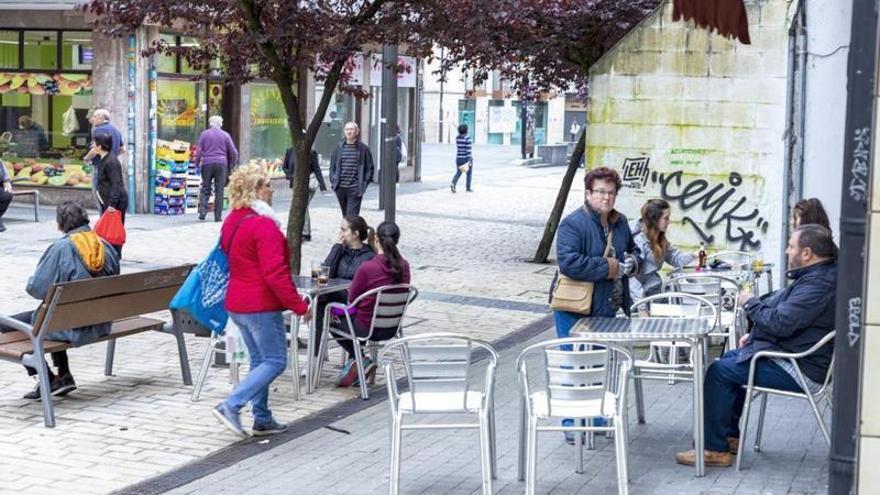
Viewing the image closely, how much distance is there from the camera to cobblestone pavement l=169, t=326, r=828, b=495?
7.57 m

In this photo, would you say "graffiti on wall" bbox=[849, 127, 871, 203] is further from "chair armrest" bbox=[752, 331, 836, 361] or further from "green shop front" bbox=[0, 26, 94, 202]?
"green shop front" bbox=[0, 26, 94, 202]

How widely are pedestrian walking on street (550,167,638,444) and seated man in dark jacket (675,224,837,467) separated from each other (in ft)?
2.53

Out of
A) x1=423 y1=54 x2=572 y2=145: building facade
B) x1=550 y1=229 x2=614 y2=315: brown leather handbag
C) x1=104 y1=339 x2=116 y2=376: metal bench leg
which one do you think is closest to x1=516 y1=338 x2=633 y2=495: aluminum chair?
x1=550 y1=229 x2=614 y2=315: brown leather handbag

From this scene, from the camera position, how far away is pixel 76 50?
23.6m

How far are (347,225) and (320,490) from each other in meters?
3.15

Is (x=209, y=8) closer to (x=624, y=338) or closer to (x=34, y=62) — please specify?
(x=624, y=338)

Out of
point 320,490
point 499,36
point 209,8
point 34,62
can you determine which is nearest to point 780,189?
point 499,36

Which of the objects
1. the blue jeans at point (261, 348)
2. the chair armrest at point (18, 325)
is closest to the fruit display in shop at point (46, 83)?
the chair armrest at point (18, 325)

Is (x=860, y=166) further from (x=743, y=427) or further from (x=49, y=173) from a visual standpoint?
(x=49, y=173)

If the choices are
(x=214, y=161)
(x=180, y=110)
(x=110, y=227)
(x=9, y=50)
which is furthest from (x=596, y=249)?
(x=9, y=50)

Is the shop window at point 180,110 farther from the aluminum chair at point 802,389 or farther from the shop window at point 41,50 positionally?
the aluminum chair at point 802,389

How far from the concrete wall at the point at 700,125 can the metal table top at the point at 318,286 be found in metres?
3.16

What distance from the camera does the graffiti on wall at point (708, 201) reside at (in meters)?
12.1

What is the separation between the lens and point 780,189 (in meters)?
12.0
